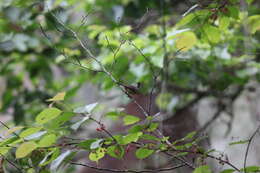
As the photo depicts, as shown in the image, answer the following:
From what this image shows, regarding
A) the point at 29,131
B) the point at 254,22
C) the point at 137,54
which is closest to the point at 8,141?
the point at 29,131

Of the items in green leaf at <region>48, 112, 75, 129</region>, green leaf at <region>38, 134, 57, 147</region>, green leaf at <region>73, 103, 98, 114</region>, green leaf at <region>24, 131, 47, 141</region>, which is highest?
green leaf at <region>73, 103, 98, 114</region>

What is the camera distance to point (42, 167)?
0.96m

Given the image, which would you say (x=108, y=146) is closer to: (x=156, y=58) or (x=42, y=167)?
(x=42, y=167)

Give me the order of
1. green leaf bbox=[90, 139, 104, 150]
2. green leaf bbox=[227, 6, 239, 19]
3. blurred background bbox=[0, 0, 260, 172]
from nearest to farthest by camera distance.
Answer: green leaf bbox=[90, 139, 104, 150], green leaf bbox=[227, 6, 239, 19], blurred background bbox=[0, 0, 260, 172]

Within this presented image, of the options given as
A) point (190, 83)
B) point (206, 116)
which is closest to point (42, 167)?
point (190, 83)

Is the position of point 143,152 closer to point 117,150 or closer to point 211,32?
point 117,150

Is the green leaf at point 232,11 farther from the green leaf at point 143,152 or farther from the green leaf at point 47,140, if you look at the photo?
the green leaf at point 47,140

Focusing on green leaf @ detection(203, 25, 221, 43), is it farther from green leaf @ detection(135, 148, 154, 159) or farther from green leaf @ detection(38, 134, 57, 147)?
green leaf @ detection(38, 134, 57, 147)

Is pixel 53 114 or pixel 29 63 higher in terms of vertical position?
pixel 29 63

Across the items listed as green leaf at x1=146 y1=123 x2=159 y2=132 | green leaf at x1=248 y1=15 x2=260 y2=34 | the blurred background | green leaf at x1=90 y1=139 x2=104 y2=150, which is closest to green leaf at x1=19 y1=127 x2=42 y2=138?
green leaf at x1=90 y1=139 x2=104 y2=150

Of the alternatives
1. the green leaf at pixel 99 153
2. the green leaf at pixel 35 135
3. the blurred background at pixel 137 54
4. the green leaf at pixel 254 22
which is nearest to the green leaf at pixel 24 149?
the green leaf at pixel 35 135

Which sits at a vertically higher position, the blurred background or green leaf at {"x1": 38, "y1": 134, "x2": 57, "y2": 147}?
the blurred background

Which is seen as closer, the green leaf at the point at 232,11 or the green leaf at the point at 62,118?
the green leaf at the point at 62,118

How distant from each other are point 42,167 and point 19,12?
1211mm
